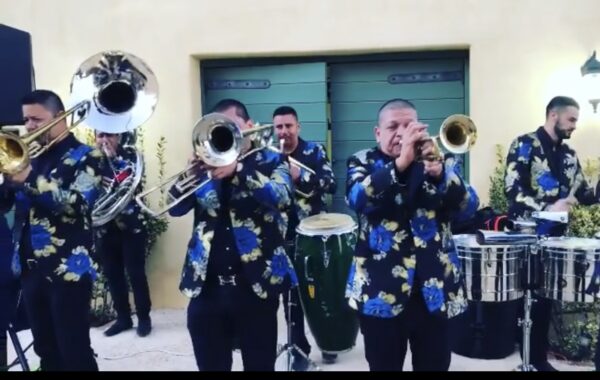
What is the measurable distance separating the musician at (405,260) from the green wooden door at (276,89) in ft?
10.9

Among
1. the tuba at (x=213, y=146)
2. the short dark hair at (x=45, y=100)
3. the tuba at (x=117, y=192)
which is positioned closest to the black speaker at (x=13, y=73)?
the short dark hair at (x=45, y=100)

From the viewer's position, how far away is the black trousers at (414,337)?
2736 millimetres

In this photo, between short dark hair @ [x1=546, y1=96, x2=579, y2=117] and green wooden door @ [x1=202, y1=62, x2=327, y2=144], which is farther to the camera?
green wooden door @ [x1=202, y1=62, x2=327, y2=144]

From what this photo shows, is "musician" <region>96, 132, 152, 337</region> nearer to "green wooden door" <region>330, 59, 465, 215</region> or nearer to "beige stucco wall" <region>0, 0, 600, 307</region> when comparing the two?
"beige stucco wall" <region>0, 0, 600, 307</region>

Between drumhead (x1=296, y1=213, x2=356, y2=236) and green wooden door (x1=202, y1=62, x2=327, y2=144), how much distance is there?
1806mm

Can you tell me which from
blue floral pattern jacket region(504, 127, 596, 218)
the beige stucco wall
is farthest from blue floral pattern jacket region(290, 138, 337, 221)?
the beige stucco wall

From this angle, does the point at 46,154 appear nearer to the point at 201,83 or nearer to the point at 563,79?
the point at 201,83

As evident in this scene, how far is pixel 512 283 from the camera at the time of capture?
4.23 metres

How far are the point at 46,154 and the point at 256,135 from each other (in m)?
1.16

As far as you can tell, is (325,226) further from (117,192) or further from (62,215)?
(62,215)

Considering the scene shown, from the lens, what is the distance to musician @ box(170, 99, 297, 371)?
2.89m

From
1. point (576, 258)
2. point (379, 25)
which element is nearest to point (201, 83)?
point (379, 25)

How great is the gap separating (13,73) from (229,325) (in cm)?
209

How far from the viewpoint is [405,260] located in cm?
274
